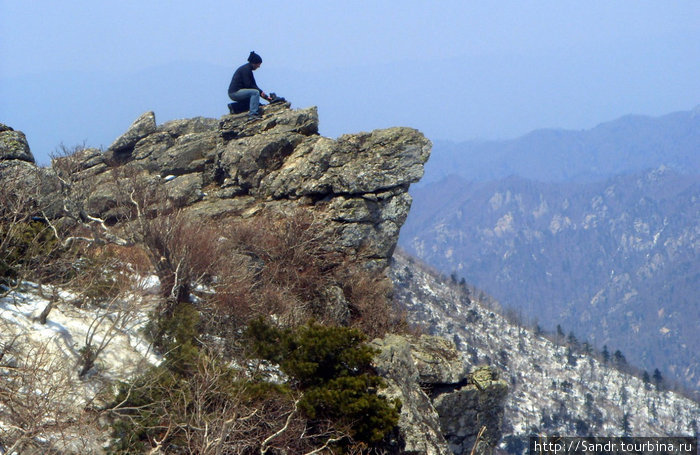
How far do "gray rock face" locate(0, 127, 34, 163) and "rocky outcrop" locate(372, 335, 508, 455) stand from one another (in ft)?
37.9

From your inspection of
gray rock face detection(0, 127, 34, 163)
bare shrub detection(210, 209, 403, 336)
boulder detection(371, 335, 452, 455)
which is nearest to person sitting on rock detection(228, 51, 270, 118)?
bare shrub detection(210, 209, 403, 336)

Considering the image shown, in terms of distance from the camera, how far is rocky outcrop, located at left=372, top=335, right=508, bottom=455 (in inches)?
539

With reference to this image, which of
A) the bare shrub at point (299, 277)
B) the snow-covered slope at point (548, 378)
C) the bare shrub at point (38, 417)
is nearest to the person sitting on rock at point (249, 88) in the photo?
the bare shrub at point (299, 277)

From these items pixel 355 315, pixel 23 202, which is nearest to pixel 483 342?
pixel 355 315

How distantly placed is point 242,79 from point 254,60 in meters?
0.84

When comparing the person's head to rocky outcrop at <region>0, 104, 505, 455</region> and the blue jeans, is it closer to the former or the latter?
the blue jeans

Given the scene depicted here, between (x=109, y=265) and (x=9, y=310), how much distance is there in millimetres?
2627

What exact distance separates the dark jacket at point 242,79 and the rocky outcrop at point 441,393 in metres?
12.1

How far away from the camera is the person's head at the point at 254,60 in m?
24.3

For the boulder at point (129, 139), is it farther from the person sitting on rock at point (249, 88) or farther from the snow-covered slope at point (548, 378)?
the snow-covered slope at point (548, 378)

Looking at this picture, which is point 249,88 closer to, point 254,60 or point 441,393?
point 254,60

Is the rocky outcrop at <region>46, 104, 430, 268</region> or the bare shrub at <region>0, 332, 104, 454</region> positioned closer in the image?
the bare shrub at <region>0, 332, 104, 454</region>

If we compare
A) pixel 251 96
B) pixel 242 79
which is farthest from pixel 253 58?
pixel 251 96

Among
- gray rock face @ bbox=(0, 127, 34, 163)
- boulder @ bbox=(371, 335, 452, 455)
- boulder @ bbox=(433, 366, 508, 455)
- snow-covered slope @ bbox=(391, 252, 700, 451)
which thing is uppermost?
gray rock face @ bbox=(0, 127, 34, 163)
